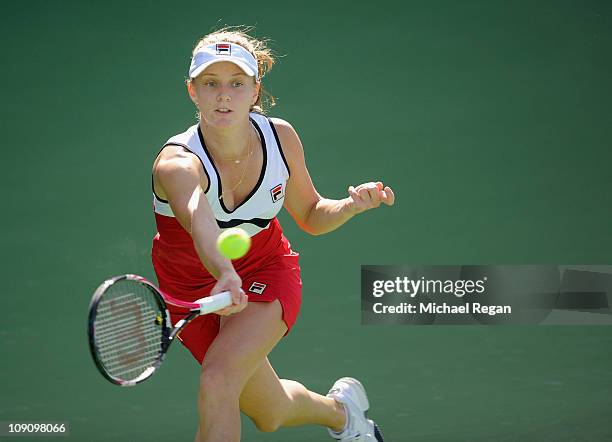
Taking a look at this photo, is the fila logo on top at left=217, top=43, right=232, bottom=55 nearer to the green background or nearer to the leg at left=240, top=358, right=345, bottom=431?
the leg at left=240, top=358, right=345, bottom=431

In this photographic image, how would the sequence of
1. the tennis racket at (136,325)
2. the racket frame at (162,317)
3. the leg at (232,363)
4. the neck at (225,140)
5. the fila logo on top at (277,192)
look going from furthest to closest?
the fila logo on top at (277,192)
the neck at (225,140)
the leg at (232,363)
the tennis racket at (136,325)
the racket frame at (162,317)

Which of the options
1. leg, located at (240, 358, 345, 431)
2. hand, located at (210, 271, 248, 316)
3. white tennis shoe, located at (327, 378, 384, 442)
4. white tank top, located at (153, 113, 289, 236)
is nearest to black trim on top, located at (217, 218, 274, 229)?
white tank top, located at (153, 113, 289, 236)

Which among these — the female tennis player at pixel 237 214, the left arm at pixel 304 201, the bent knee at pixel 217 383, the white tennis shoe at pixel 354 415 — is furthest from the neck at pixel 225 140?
the white tennis shoe at pixel 354 415

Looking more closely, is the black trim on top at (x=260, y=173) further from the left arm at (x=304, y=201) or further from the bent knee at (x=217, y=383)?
the bent knee at (x=217, y=383)

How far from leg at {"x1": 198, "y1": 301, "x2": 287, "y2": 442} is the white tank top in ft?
0.99

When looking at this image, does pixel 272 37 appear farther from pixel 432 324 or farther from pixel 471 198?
pixel 432 324

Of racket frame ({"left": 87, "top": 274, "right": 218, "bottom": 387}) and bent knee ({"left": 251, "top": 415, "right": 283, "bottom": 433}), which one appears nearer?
racket frame ({"left": 87, "top": 274, "right": 218, "bottom": 387})

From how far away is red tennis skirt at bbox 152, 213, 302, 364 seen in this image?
4.17 m

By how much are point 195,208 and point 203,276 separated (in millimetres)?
592

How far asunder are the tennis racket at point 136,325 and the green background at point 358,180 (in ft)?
4.04

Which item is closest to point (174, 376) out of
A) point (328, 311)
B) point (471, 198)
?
point (328, 311)

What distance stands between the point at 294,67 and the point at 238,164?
10.9ft

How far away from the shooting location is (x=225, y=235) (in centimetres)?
348

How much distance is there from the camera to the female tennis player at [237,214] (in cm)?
383
